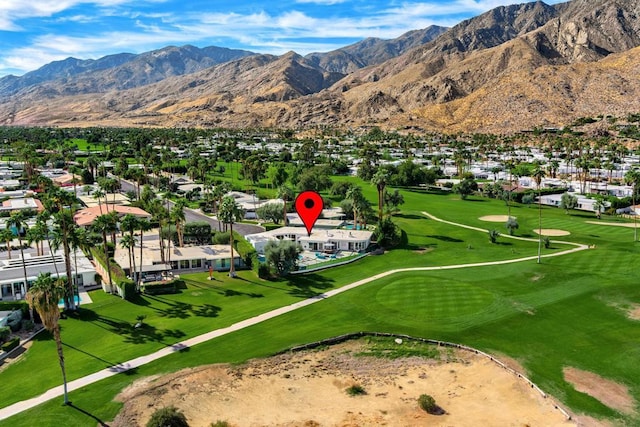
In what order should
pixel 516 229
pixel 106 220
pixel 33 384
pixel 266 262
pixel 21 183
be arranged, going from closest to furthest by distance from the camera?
pixel 33 384
pixel 106 220
pixel 266 262
pixel 516 229
pixel 21 183

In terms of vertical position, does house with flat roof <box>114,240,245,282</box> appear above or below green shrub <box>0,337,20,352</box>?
above

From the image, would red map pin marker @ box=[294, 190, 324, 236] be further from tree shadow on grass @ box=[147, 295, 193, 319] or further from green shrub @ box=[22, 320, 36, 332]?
green shrub @ box=[22, 320, 36, 332]

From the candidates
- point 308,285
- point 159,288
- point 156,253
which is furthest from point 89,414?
point 156,253

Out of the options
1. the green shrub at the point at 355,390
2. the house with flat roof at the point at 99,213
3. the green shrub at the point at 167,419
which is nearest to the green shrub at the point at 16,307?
the green shrub at the point at 167,419

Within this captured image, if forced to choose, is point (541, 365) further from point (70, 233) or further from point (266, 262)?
point (70, 233)

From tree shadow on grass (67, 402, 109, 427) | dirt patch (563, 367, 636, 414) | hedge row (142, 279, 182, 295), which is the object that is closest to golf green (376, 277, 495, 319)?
dirt patch (563, 367, 636, 414)

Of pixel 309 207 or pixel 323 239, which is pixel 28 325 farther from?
pixel 309 207

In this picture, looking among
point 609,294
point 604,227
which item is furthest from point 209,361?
point 604,227
